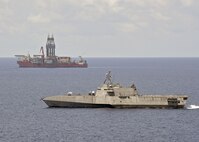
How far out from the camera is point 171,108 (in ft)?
439

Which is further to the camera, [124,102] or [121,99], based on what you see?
[124,102]

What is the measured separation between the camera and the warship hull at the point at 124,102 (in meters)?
132

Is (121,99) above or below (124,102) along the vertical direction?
above

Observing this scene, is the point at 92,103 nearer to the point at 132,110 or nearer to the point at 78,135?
the point at 132,110

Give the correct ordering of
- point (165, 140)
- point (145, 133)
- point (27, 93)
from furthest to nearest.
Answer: point (27, 93) → point (145, 133) → point (165, 140)

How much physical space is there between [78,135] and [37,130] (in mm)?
8304

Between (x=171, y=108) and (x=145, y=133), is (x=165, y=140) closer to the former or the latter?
(x=145, y=133)

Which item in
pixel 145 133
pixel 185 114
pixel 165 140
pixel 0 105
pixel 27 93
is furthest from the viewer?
pixel 27 93

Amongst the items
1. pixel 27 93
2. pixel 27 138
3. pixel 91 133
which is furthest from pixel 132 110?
pixel 27 93

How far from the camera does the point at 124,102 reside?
132250 mm

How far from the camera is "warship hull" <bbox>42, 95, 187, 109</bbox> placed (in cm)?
13212

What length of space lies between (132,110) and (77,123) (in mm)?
18014

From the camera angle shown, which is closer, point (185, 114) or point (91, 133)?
point (91, 133)

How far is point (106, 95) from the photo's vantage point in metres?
132
